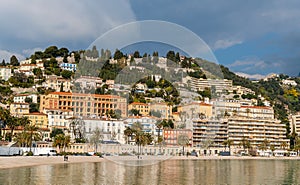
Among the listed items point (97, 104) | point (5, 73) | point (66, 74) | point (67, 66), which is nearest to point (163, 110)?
point (97, 104)

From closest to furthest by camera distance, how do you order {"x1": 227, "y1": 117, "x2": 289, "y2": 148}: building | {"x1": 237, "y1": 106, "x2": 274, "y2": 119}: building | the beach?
the beach
{"x1": 227, "y1": 117, "x2": 289, "y2": 148}: building
{"x1": 237, "y1": 106, "x2": 274, "y2": 119}: building

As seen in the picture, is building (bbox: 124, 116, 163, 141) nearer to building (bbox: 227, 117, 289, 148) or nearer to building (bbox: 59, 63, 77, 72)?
building (bbox: 227, 117, 289, 148)

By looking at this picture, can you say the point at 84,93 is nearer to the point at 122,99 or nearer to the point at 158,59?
the point at 122,99

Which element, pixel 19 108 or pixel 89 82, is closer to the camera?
pixel 89 82

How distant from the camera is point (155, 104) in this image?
36.1 ft

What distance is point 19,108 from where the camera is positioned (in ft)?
213

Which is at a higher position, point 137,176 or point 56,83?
point 56,83

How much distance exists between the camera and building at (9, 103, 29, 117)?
64762mm

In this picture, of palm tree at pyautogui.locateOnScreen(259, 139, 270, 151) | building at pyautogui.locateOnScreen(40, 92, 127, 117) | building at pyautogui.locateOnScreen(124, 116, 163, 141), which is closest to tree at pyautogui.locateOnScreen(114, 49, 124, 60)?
building at pyautogui.locateOnScreen(40, 92, 127, 117)

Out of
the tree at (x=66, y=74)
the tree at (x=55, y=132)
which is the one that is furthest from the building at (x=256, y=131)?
the tree at (x=66, y=74)

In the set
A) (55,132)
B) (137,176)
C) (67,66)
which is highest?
(67,66)

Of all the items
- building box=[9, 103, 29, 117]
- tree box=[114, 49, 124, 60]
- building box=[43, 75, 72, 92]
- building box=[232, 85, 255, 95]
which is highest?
building box=[232, 85, 255, 95]

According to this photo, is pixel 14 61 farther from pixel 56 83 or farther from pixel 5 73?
pixel 56 83

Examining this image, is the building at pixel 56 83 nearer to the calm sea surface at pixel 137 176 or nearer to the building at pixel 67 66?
the building at pixel 67 66
